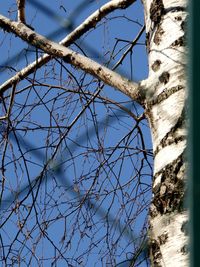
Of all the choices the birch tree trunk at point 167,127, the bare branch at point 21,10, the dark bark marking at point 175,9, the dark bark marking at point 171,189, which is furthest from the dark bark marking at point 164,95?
the bare branch at point 21,10

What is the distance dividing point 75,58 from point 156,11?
1.10ft

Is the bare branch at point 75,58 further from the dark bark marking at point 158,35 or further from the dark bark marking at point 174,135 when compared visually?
the dark bark marking at point 174,135

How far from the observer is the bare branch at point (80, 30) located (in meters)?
2.50

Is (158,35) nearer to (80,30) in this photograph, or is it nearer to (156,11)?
(156,11)

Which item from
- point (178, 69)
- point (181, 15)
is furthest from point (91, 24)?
point (178, 69)
